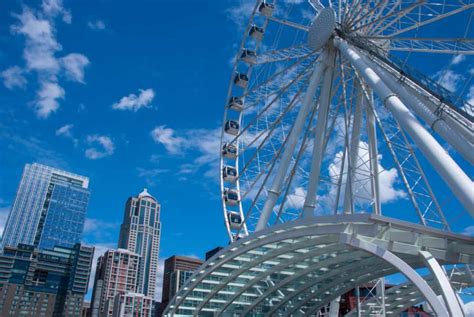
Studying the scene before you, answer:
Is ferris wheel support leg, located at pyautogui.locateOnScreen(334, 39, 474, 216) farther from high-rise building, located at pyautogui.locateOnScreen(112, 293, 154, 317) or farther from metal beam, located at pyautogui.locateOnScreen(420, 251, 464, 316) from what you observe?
high-rise building, located at pyautogui.locateOnScreen(112, 293, 154, 317)

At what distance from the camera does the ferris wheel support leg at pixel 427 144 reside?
14.5m

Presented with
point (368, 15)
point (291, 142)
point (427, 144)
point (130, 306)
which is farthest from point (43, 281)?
point (427, 144)

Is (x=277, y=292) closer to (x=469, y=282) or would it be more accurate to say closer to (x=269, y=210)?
(x=269, y=210)

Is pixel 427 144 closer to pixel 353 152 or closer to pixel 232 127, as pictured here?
pixel 353 152

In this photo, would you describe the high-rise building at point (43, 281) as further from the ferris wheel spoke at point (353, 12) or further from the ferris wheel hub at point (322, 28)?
the ferris wheel spoke at point (353, 12)

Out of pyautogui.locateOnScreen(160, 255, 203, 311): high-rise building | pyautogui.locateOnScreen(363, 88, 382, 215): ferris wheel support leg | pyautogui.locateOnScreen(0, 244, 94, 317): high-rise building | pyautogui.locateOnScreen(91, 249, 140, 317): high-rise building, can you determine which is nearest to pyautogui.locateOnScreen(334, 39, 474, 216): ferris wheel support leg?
pyautogui.locateOnScreen(363, 88, 382, 215): ferris wheel support leg

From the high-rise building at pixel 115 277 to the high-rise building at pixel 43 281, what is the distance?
19.7 feet

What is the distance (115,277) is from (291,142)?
149m

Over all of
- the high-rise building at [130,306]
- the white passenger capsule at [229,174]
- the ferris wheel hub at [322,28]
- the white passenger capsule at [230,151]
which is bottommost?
the white passenger capsule at [229,174]

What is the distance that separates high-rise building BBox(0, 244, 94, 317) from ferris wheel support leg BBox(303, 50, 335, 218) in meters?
→ 138

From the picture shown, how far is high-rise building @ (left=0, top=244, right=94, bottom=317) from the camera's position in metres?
144

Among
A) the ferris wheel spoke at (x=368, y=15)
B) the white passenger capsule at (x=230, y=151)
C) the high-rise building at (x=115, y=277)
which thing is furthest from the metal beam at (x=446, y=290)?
the high-rise building at (x=115, y=277)

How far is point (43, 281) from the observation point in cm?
15675

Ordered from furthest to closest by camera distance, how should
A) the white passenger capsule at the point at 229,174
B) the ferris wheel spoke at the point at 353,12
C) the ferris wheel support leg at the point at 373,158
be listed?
the white passenger capsule at the point at 229,174, the ferris wheel spoke at the point at 353,12, the ferris wheel support leg at the point at 373,158
